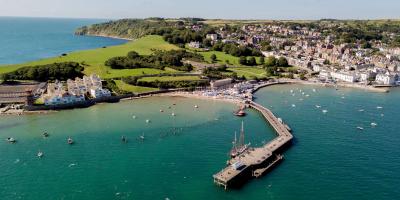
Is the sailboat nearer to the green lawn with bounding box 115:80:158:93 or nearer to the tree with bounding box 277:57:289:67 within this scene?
the green lawn with bounding box 115:80:158:93

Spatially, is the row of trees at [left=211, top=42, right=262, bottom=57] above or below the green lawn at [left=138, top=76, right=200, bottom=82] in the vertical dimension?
above

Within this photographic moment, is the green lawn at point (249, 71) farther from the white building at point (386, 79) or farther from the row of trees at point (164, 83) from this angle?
the white building at point (386, 79)

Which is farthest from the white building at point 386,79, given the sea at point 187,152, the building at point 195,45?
the building at point 195,45

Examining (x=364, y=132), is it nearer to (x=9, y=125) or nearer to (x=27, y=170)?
(x=27, y=170)

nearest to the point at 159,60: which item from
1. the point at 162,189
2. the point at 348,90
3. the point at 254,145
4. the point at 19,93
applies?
the point at 19,93

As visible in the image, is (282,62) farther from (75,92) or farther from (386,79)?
(75,92)

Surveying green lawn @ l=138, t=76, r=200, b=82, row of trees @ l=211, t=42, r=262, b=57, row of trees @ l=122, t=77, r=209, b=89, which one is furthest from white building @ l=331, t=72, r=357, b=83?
green lawn @ l=138, t=76, r=200, b=82
